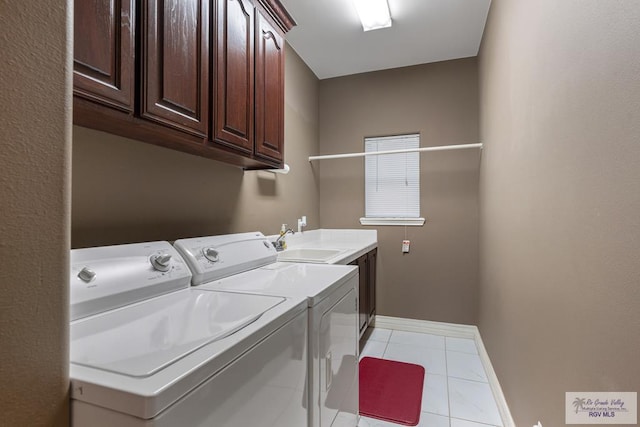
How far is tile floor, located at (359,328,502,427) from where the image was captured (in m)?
1.83

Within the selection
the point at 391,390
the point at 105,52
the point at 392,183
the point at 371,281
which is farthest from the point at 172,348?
the point at 392,183

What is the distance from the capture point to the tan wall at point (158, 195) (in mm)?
1149

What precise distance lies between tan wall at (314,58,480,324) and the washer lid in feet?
7.82

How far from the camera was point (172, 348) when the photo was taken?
27.1 inches

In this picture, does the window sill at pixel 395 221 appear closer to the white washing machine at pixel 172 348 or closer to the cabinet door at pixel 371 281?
the cabinet door at pixel 371 281

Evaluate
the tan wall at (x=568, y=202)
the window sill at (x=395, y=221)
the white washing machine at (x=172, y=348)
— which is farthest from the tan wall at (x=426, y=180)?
the white washing machine at (x=172, y=348)

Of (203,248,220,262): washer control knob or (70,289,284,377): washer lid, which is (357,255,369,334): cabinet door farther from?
(70,289,284,377): washer lid

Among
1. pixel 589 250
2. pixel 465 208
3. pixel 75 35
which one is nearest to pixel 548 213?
pixel 589 250

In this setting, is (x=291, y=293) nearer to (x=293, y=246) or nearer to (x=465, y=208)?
(x=293, y=246)

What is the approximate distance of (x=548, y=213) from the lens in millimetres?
1181

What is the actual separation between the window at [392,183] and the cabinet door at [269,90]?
157cm

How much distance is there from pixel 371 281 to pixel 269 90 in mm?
1995

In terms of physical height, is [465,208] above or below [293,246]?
above

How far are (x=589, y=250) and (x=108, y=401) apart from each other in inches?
48.2
